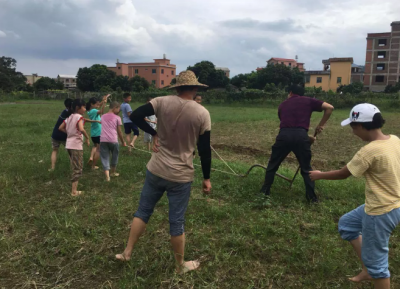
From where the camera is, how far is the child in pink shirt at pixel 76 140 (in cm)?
529

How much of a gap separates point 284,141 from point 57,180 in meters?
4.41

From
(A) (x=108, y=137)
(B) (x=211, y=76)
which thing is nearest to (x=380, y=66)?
(B) (x=211, y=76)

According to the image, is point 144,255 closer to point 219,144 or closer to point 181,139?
point 181,139

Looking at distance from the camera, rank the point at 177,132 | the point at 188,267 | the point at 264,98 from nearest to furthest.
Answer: the point at 177,132, the point at 188,267, the point at 264,98

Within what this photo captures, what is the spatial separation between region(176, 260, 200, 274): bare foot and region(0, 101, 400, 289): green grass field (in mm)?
64

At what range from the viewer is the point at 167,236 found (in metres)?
3.87

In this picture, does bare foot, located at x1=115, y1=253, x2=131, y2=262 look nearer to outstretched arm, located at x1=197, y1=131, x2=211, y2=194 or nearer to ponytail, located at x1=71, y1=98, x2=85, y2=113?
outstretched arm, located at x1=197, y1=131, x2=211, y2=194

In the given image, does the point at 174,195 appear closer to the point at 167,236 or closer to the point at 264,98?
the point at 167,236

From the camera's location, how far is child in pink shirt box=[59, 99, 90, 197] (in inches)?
208

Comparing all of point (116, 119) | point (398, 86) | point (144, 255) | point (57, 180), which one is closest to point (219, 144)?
point (116, 119)

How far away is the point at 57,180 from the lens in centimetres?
609

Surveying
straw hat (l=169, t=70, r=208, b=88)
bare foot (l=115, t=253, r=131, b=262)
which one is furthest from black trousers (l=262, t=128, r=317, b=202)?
bare foot (l=115, t=253, r=131, b=262)

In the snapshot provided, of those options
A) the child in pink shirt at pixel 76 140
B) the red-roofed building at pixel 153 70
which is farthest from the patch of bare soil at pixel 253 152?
the red-roofed building at pixel 153 70

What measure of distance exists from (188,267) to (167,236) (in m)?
0.78
